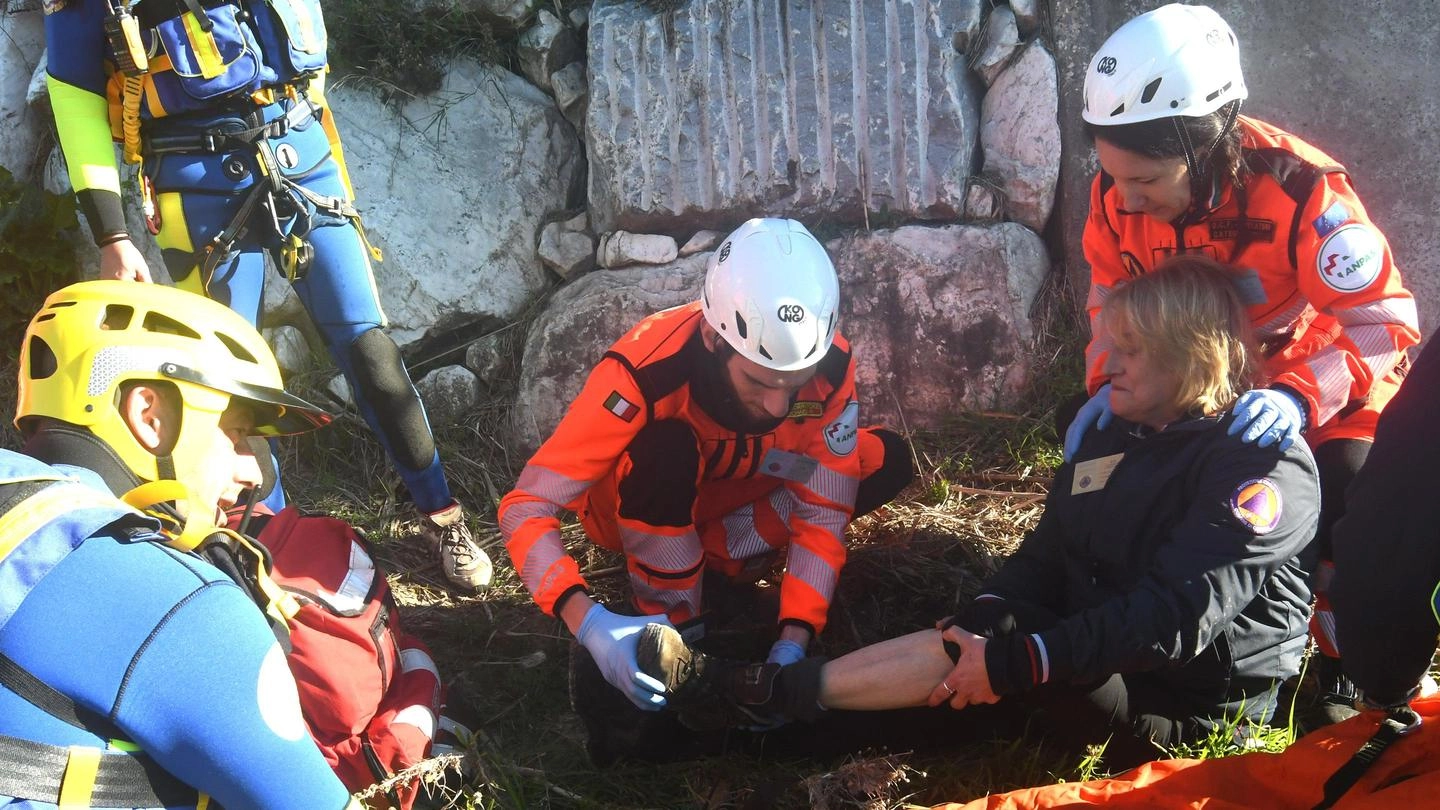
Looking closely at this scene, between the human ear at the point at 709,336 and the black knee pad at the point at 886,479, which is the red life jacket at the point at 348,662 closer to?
the human ear at the point at 709,336

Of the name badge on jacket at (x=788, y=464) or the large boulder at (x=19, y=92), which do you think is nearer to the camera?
the name badge on jacket at (x=788, y=464)

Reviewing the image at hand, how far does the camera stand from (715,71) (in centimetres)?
461

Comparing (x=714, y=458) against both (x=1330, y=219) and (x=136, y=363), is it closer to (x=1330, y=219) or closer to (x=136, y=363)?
(x=136, y=363)

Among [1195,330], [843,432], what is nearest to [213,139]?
[843,432]

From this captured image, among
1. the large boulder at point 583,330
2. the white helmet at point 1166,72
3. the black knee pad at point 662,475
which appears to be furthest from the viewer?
the large boulder at point 583,330

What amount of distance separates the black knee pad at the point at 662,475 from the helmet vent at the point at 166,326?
1256mm

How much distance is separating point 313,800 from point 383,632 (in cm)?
102

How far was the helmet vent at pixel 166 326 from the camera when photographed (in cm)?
218

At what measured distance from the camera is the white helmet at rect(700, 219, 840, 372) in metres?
2.81

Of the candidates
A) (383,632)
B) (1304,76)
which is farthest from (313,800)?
(1304,76)

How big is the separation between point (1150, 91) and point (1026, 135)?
1.54m

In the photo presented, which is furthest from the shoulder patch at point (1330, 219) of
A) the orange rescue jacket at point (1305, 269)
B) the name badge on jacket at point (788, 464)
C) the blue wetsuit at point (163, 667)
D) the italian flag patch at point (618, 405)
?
the blue wetsuit at point (163, 667)

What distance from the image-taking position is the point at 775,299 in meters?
2.80

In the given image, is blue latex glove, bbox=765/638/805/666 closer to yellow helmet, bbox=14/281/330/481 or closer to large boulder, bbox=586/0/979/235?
yellow helmet, bbox=14/281/330/481
